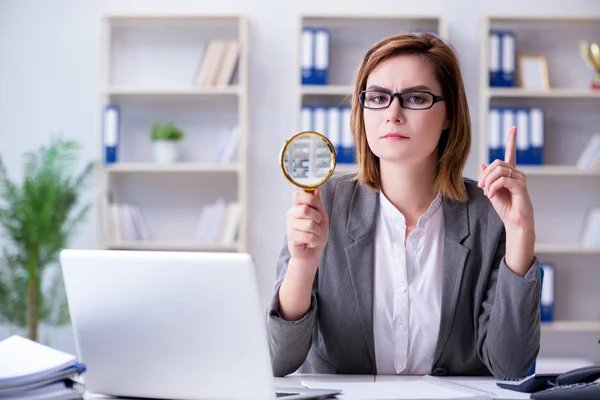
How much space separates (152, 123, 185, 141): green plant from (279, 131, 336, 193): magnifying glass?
303 centimetres

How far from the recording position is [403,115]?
5.77 ft

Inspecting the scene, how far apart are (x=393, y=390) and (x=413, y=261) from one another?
464 millimetres

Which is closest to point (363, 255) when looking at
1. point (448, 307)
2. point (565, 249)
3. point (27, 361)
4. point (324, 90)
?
point (448, 307)

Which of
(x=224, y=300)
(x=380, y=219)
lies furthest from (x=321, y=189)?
(x=224, y=300)

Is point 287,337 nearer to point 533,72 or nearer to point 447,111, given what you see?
point 447,111

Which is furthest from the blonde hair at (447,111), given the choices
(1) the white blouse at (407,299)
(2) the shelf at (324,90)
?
(2) the shelf at (324,90)

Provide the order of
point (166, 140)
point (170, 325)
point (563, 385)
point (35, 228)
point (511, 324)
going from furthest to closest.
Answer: point (166, 140)
point (35, 228)
point (511, 324)
point (563, 385)
point (170, 325)

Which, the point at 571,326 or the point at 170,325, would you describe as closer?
the point at 170,325

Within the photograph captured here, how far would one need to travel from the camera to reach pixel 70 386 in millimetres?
1313

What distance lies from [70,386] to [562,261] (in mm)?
3829

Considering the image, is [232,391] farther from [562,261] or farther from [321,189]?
[562,261]

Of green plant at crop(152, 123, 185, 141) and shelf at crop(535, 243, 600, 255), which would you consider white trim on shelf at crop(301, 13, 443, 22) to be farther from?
shelf at crop(535, 243, 600, 255)

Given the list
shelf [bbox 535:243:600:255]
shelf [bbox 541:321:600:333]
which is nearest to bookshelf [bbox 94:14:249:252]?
shelf [bbox 535:243:600:255]

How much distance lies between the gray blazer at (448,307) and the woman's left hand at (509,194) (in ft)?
0.34
